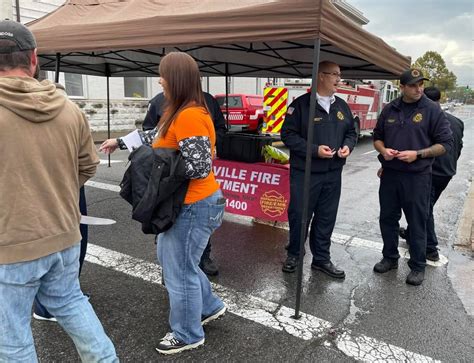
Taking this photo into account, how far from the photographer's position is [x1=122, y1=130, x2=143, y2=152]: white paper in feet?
8.27

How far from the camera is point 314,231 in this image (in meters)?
3.93

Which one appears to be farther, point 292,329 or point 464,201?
point 464,201

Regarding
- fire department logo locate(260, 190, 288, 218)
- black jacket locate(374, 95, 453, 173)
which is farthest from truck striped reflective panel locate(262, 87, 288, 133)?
black jacket locate(374, 95, 453, 173)

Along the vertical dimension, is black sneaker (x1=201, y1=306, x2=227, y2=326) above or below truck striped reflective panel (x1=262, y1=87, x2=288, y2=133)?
below

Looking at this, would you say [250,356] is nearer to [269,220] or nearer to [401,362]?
[401,362]

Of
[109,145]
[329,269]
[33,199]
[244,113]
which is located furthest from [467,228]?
[244,113]

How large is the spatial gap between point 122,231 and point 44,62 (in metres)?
3.85

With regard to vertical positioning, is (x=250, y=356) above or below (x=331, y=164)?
below

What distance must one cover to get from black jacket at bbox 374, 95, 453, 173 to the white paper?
2.43 metres

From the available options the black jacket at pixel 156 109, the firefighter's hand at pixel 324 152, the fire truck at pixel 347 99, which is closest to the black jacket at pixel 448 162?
the firefighter's hand at pixel 324 152

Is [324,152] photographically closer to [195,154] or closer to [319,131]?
[319,131]

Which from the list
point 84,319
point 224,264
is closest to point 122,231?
point 224,264

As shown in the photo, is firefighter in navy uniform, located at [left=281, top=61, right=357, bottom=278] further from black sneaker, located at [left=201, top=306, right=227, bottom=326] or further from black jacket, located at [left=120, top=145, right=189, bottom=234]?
black jacket, located at [left=120, top=145, right=189, bottom=234]

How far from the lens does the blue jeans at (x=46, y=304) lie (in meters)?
1.63
